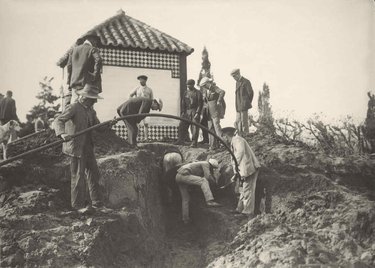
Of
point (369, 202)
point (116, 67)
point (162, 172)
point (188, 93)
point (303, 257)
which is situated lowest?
point (303, 257)

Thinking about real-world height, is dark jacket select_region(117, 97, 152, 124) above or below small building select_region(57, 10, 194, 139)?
below

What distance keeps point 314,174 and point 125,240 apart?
405 centimetres

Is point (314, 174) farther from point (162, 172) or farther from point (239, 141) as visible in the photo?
point (162, 172)

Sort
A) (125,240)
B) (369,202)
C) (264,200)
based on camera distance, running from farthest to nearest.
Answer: (264,200) < (369,202) < (125,240)

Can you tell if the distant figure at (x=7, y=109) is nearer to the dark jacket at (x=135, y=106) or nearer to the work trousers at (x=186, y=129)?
the dark jacket at (x=135, y=106)

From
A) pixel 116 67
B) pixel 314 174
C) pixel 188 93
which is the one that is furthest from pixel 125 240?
pixel 116 67

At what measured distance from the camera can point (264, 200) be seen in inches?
383

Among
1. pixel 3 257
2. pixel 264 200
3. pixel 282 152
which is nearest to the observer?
pixel 3 257

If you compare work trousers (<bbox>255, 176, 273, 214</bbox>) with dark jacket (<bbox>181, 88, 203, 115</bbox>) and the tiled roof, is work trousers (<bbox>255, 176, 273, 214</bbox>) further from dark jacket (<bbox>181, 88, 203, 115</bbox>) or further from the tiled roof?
the tiled roof

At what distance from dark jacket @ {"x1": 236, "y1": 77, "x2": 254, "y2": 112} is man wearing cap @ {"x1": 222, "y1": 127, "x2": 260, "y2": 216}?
8.12 ft

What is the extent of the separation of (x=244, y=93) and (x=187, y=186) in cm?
304

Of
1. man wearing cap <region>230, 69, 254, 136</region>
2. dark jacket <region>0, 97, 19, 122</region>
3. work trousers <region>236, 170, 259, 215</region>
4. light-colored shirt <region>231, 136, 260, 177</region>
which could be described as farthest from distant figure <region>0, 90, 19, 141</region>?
work trousers <region>236, 170, 259, 215</region>

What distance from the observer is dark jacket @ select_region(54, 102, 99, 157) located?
807cm

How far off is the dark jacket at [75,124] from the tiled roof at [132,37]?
262 inches
